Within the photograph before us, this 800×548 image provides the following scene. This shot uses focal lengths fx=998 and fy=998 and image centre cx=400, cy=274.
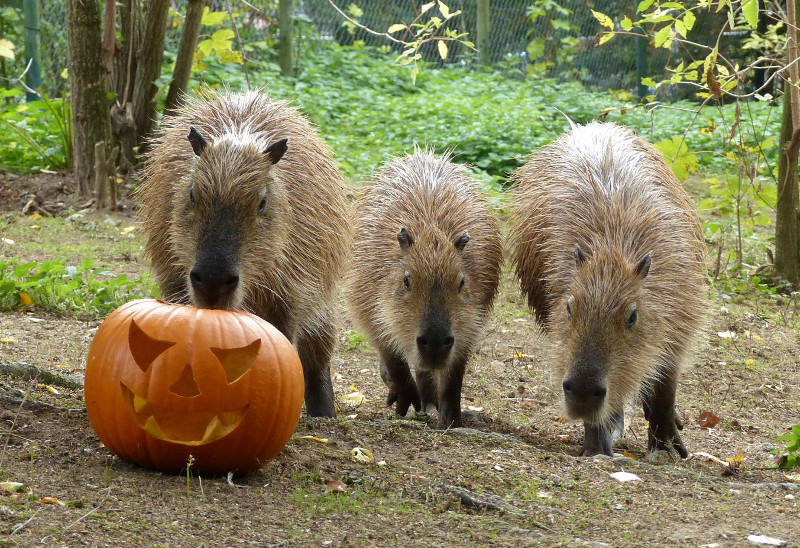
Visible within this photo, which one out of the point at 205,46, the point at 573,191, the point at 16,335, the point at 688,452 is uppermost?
the point at 205,46

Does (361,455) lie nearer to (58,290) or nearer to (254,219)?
(254,219)

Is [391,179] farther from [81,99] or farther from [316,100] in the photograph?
[316,100]

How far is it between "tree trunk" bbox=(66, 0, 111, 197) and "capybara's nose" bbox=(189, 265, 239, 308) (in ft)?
18.3

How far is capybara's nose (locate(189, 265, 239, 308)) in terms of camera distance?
13.1 feet

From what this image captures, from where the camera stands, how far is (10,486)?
3125 millimetres

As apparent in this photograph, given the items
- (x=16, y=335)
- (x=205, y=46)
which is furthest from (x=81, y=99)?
(x=16, y=335)

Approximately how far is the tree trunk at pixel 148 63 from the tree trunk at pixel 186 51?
0.95 ft

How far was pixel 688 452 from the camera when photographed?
5.39 meters

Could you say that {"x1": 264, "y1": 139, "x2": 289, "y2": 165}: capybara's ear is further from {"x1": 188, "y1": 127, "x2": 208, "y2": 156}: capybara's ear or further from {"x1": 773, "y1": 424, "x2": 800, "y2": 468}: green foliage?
{"x1": 773, "y1": 424, "x2": 800, "y2": 468}: green foliage

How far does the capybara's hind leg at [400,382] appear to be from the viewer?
19.9 feet

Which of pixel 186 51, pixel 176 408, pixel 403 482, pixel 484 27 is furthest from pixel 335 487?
pixel 484 27

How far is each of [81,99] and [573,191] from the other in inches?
213

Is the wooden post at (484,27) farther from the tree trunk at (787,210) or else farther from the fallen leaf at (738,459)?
the fallen leaf at (738,459)

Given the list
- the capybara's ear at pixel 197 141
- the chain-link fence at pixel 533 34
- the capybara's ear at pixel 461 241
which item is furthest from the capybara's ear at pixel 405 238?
the chain-link fence at pixel 533 34
